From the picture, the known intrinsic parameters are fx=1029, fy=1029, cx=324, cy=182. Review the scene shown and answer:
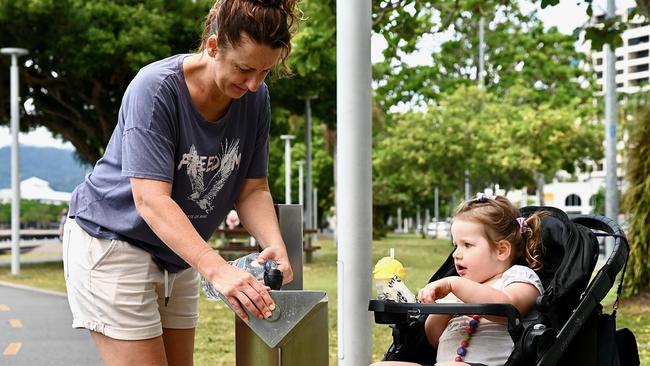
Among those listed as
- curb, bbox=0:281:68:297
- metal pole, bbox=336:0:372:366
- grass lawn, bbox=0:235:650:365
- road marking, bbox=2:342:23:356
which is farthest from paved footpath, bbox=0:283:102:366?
metal pole, bbox=336:0:372:366

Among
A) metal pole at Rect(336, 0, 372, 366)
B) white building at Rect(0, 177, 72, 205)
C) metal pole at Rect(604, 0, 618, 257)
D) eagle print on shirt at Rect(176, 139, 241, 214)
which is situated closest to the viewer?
eagle print on shirt at Rect(176, 139, 241, 214)

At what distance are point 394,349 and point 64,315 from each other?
8.31m

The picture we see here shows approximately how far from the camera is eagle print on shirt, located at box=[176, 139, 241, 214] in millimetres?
2715

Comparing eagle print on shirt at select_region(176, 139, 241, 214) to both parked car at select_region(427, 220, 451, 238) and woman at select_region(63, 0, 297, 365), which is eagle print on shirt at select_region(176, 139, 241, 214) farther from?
parked car at select_region(427, 220, 451, 238)

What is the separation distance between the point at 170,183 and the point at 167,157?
66 millimetres

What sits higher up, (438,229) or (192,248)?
(192,248)

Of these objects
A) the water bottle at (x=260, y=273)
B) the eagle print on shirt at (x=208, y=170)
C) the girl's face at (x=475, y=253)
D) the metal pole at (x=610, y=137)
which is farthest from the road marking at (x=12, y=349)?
the metal pole at (x=610, y=137)

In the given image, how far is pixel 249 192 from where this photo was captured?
9.84ft

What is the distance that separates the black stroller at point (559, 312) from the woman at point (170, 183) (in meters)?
0.66

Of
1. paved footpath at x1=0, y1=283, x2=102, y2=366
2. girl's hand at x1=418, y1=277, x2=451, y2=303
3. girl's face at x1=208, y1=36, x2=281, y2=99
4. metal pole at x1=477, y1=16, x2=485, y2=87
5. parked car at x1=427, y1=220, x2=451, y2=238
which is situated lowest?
parked car at x1=427, y1=220, x2=451, y2=238

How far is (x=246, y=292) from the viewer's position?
93.4 inches

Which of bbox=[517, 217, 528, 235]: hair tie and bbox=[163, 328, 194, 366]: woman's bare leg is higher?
bbox=[517, 217, 528, 235]: hair tie

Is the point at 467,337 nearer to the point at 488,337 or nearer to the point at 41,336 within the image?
the point at 488,337

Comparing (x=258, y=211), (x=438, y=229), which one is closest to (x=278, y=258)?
(x=258, y=211)
